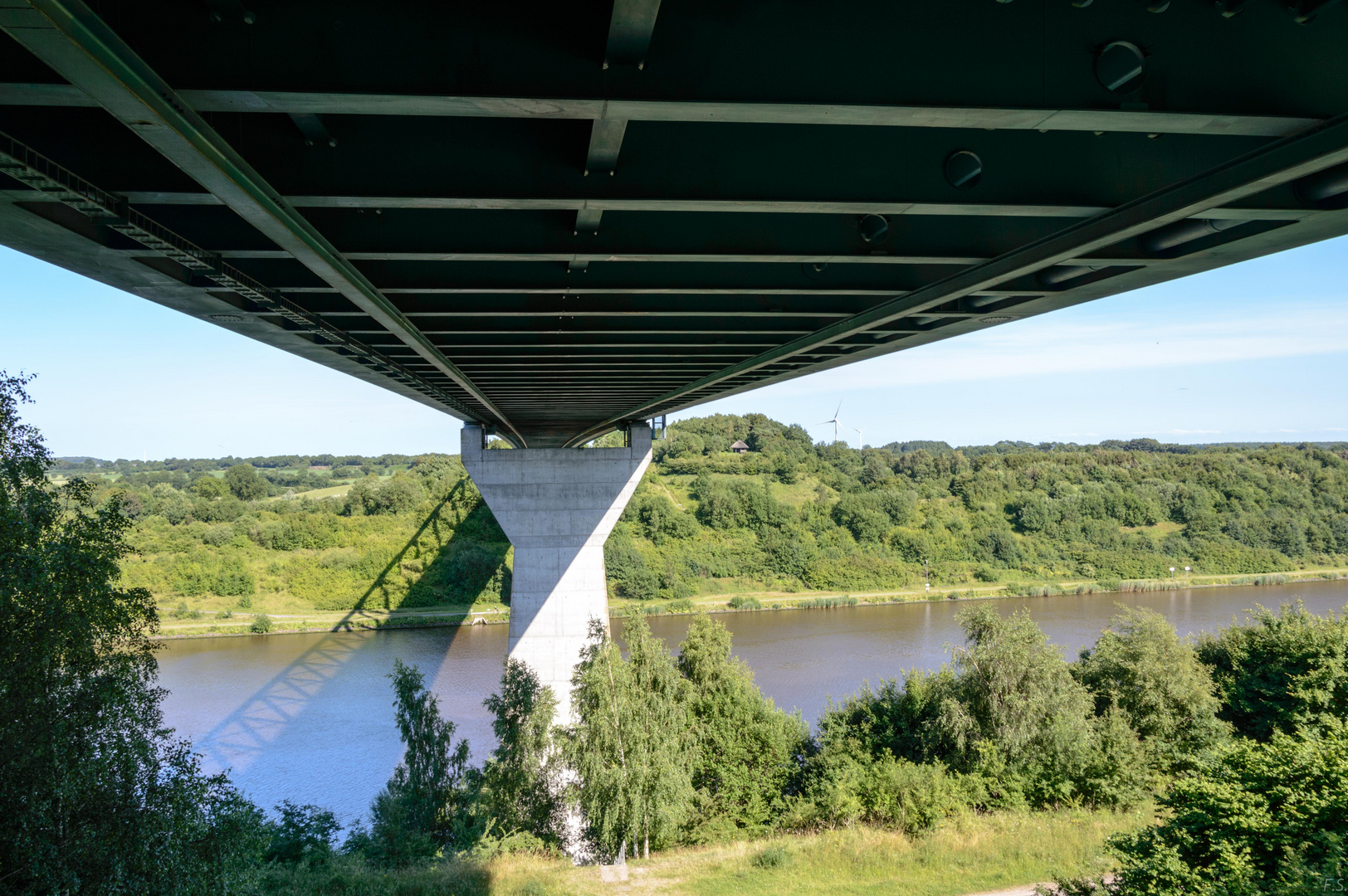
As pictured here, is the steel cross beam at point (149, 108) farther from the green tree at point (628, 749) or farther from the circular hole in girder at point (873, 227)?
the green tree at point (628, 749)

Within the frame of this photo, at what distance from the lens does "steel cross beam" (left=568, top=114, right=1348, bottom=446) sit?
3186 mm

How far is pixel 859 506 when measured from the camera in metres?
62.8

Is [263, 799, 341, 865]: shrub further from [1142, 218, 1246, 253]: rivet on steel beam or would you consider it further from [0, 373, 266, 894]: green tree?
[1142, 218, 1246, 253]: rivet on steel beam

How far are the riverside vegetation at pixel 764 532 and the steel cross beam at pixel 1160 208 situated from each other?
142ft

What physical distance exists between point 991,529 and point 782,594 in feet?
66.2

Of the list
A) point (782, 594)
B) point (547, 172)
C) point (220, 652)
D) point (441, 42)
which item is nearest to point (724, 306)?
point (547, 172)

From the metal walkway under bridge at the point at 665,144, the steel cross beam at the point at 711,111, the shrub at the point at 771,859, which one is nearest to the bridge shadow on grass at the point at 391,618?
the shrub at the point at 771,859

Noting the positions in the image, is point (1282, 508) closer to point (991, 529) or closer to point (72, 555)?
point (991, 529)

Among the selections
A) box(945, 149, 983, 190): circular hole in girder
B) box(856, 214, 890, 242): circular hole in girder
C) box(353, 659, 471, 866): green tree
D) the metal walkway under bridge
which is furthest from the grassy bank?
box(945, 149, 983, 190): circular hole in girder

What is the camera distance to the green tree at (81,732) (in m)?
7.91

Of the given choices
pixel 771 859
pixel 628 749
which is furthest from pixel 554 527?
pixel 771 859

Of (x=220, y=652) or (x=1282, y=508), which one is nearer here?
(x=220, y=652)

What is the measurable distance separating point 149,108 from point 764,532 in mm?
58197

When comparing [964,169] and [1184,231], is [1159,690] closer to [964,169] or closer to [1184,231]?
[1184,231]
